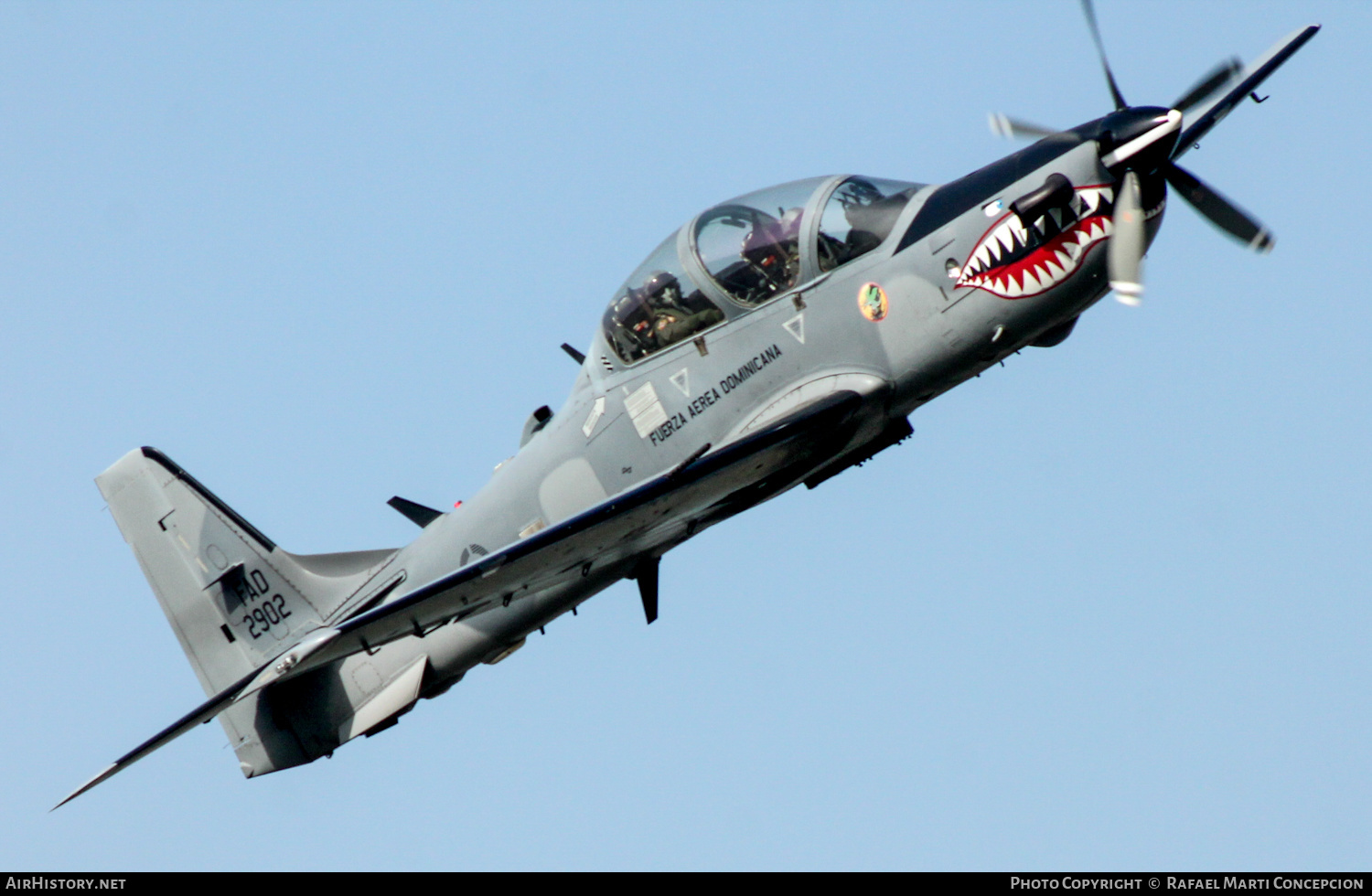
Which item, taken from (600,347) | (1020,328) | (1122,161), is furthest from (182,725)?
(1122,161)

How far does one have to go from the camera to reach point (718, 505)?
17922mm

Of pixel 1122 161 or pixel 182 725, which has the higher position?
pixel 1122 161

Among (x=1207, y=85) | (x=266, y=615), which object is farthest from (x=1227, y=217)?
(x=266, y=615)

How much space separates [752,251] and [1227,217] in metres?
4.89

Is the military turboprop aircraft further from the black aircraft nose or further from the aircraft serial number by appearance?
the aircraft serial number

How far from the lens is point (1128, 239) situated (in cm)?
1512

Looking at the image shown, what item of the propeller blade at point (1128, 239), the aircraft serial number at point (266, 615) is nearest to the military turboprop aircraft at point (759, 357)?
the propeller blade at point (1128, 239)

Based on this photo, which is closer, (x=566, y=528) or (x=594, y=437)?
(x=566, y=528)

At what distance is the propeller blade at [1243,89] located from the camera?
1625cm

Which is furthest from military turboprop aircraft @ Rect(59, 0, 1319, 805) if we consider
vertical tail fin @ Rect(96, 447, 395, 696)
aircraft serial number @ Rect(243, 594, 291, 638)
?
aircraft serial number @ Rect(243, 594, 291, 638)

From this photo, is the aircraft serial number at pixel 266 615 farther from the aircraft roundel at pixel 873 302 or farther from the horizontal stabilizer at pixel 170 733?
the aircraft roundel at pixel 873 302

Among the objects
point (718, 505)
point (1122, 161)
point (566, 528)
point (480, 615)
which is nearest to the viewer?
point (1122, 161)

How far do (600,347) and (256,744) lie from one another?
282 inches
